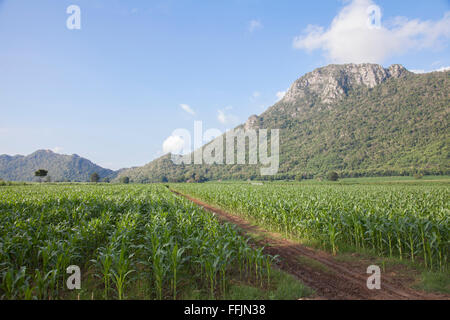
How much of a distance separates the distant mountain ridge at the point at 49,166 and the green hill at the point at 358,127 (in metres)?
66.0

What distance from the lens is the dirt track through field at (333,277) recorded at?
4.57 meters

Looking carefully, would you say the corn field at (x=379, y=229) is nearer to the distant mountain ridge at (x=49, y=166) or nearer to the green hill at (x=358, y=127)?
the green hill at (x=358, y=127)

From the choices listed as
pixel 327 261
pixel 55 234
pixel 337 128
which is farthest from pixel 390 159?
pixel 55 234

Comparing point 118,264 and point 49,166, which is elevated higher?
point 49,166

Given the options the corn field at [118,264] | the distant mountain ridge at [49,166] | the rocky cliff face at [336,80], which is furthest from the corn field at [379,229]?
the distant mountain ridge at [49,166]

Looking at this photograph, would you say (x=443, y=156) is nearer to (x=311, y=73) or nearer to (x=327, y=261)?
(x=327, y=261)

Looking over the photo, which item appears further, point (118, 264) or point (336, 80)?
point (336, 80)

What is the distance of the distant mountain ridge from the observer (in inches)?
6053

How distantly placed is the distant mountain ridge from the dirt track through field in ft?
591

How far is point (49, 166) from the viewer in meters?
168

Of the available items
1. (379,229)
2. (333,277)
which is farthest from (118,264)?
(379,229)

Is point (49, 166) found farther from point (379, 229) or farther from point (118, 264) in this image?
point (379, 229)

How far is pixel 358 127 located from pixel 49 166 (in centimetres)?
21886
